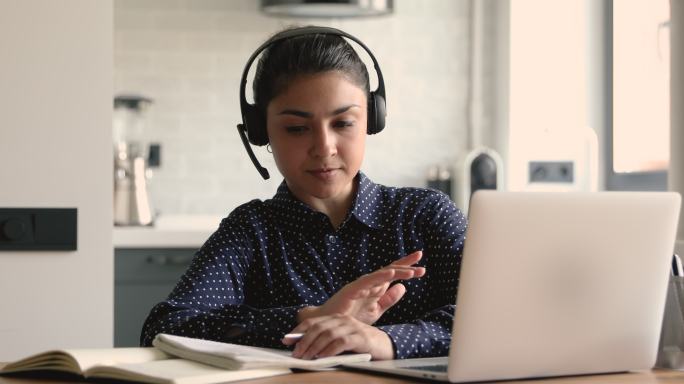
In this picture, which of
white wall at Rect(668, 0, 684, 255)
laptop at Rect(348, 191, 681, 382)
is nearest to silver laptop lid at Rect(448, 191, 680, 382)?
laptop at Rect(348, 191, 681, 382)

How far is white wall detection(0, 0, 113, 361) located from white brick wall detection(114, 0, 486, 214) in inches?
67.8

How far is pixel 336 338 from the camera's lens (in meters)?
1.22

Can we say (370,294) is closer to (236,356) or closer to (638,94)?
(236,356)

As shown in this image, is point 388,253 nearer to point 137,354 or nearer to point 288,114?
point 288,114

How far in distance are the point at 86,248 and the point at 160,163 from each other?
68.3 inches

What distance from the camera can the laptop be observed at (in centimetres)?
107

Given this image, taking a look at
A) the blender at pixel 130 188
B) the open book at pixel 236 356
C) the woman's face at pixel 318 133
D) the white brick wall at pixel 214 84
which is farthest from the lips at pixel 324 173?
the white brick wall at pixel 214 84

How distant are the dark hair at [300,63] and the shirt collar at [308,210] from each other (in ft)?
0.49

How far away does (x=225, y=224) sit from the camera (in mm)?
1675

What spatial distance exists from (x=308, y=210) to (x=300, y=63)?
23 cm

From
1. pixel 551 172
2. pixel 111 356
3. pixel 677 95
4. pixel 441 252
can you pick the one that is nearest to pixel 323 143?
pixel 441 252

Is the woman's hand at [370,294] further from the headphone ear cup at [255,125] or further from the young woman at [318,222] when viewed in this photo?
the headphone ear cup at [255,125]

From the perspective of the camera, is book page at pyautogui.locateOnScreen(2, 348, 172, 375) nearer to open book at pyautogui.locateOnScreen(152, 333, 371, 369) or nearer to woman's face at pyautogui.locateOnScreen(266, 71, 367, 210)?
open book at pyautogui.locateOnScreen(152, 333, 371, 369)

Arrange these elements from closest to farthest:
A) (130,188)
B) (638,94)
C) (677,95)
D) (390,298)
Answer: (390,298) < (677,95) < (130,188) < (638,94)
